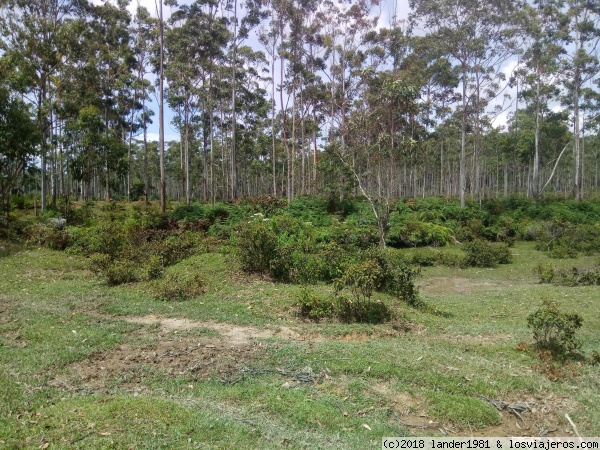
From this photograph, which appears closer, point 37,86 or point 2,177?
point 2,177

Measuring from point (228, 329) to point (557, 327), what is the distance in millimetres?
5046

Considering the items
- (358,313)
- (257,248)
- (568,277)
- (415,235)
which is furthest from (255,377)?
(415,235)

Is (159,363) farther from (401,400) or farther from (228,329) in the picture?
(401,400)

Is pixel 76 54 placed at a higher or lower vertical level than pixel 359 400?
higher

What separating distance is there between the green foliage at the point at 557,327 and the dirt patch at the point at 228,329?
3621 mm

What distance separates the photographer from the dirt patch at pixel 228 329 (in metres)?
6.73

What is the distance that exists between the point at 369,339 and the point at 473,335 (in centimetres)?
197

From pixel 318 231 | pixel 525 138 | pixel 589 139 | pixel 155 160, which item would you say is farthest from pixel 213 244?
pixel 589 139

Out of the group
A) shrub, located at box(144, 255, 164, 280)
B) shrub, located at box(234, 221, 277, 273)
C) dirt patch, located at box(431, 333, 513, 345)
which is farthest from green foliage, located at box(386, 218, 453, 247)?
dirt patch, located at box(431, 333, 513, 345)

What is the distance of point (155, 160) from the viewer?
5825 cm

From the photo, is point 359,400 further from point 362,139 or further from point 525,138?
point 525,138

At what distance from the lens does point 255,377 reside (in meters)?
5.18

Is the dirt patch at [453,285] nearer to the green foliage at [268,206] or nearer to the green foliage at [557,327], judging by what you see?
the green foliage at [557,327]

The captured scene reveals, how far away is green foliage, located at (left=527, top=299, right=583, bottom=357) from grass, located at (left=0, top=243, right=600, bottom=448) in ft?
1.30
